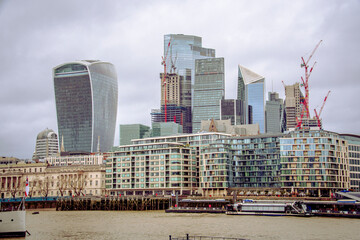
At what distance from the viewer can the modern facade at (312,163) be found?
7288 inches

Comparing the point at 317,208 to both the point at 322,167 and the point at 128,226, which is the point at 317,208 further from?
the point at 128,226

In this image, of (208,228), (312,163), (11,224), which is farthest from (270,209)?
(11,224)

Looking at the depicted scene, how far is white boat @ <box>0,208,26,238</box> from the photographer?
9506 centimetres

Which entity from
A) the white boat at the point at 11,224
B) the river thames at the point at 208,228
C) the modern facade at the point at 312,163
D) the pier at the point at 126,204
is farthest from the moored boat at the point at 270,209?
the white boat at the point at 11,224

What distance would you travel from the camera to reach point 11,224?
314ft

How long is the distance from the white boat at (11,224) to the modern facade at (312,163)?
116m

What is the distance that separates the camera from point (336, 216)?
13388 centimetres

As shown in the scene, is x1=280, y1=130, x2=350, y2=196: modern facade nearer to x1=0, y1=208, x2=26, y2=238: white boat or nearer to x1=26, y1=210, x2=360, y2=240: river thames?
x1=26, y1=210, x2=360, y2=240: river thames

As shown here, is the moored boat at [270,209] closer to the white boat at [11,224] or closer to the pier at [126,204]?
the pier at [126,204]

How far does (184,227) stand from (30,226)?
39973mm

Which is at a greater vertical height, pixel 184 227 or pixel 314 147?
pixel 314 147

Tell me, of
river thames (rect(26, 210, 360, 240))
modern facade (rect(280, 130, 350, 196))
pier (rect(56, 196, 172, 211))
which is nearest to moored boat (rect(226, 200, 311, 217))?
river thames (rect(26, 210, 360, 240))

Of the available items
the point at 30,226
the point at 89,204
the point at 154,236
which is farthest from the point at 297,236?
the point at 89,204

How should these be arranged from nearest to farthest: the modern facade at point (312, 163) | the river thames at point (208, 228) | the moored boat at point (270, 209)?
the river thames at point (208, 228) < the moored boat at point (270, 209) < the modern facade at point (312, 163)
